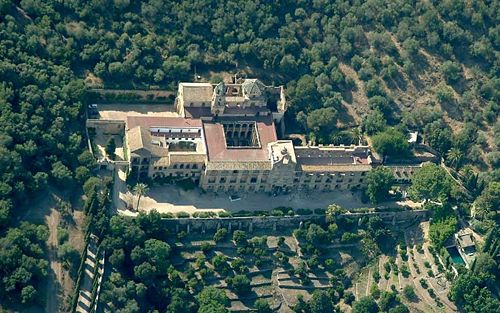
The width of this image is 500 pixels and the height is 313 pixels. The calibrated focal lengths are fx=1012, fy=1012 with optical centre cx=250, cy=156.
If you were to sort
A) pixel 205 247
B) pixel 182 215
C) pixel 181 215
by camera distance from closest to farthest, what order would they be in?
pixel 205 247
pixel 181 215
pixel 182 215

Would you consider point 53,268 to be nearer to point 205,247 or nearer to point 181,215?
point 181,215

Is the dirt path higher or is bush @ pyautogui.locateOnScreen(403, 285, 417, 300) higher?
the dirt path

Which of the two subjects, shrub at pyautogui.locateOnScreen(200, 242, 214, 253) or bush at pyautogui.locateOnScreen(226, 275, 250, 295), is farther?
shrub at pyautogui.locateOnScreen(200, 242, 214, 253)

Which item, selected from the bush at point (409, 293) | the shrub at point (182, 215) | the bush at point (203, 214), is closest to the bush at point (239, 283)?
the bush at point (203, 214)

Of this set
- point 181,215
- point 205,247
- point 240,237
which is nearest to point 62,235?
point 181,215

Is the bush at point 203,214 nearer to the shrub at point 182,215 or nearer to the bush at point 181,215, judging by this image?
the shrub at point 182,215

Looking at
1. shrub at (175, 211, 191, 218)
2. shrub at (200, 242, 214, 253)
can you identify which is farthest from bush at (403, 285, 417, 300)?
shrub at (175, 211, 191, 218)

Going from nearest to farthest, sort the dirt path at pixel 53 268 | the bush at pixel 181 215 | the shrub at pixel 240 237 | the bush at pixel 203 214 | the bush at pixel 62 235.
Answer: the dirt path at pixel 53 268 < the bush at pixel 62 235 < the bush at pixel 181 215 < the shrub at pixel 240 237 < the bush at pixel 203 214

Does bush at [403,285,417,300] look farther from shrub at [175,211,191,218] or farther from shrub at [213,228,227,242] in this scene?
shrub at [175,211,191,218]

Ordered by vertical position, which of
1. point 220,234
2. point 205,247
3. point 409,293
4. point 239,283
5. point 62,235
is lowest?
point 409,293

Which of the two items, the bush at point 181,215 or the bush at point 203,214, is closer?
the bush at point 181,215
